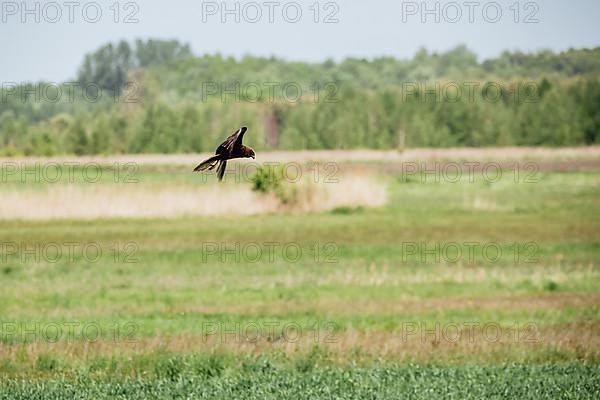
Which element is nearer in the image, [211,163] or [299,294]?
[211,163]

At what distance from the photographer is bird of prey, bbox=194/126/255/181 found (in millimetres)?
3717

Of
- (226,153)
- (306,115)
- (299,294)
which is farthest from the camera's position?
(306,115)

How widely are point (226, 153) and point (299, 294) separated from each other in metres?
15.5

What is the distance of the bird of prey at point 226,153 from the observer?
3.72 m

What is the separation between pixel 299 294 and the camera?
62.7 ft

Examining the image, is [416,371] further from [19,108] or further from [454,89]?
[19,108]

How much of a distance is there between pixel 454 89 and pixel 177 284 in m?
58.3

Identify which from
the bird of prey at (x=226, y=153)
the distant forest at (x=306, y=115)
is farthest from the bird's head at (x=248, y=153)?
the distant forest at (x=306, y=115)

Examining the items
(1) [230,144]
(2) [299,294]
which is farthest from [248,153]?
(2) [299,294]

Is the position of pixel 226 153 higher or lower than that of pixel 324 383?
higher

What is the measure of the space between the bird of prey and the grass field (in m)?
7.04

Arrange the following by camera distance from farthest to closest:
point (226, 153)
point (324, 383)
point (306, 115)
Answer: point (306, 115) < point (324, 383) < point (226, 153)

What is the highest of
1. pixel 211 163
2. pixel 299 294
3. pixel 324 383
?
pixel 211 163

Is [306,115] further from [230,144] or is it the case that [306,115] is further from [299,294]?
[230,144]
